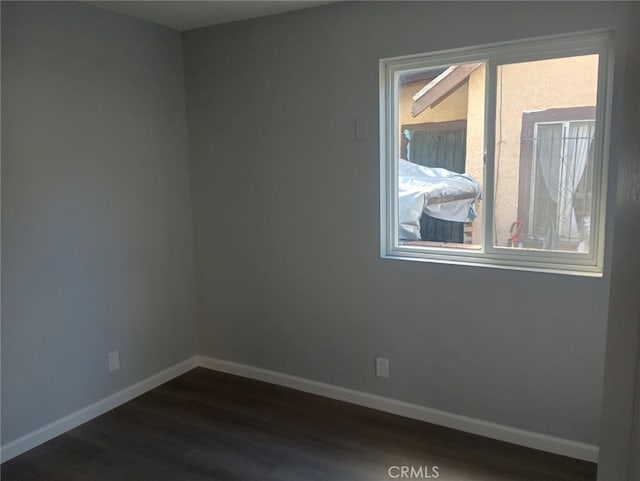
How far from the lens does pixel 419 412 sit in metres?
2.96

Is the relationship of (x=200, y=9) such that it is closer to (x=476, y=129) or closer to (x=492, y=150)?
(x=476, y=129)

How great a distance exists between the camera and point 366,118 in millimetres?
2893

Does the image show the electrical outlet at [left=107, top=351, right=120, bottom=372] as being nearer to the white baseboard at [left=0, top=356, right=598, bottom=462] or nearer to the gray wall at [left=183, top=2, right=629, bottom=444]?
the white baseboard at [left=0, top=356, right=598, bottom=462]

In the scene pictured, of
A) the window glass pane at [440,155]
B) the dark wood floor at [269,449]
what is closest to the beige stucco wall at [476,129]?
the window glass pane at [440,155]

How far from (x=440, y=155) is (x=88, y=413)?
8.61 feet

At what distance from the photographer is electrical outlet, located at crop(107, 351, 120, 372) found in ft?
10.3

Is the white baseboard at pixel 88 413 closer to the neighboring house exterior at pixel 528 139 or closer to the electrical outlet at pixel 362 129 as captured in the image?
the electrical outlet at pixel 362 129

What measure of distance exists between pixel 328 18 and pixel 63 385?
8.73 ft

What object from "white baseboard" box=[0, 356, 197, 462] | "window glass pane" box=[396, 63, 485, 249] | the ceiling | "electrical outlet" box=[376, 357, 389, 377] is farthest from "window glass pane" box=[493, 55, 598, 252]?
"white baseboard" box=[0, 356, 197, 462]

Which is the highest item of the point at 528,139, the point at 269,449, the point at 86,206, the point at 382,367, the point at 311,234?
the point at 528,139

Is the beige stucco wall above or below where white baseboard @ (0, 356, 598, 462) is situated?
above

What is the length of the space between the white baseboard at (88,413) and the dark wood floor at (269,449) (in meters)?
0.04

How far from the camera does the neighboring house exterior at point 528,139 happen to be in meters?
2.44

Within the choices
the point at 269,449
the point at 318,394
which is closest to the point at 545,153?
the point at 318,394
